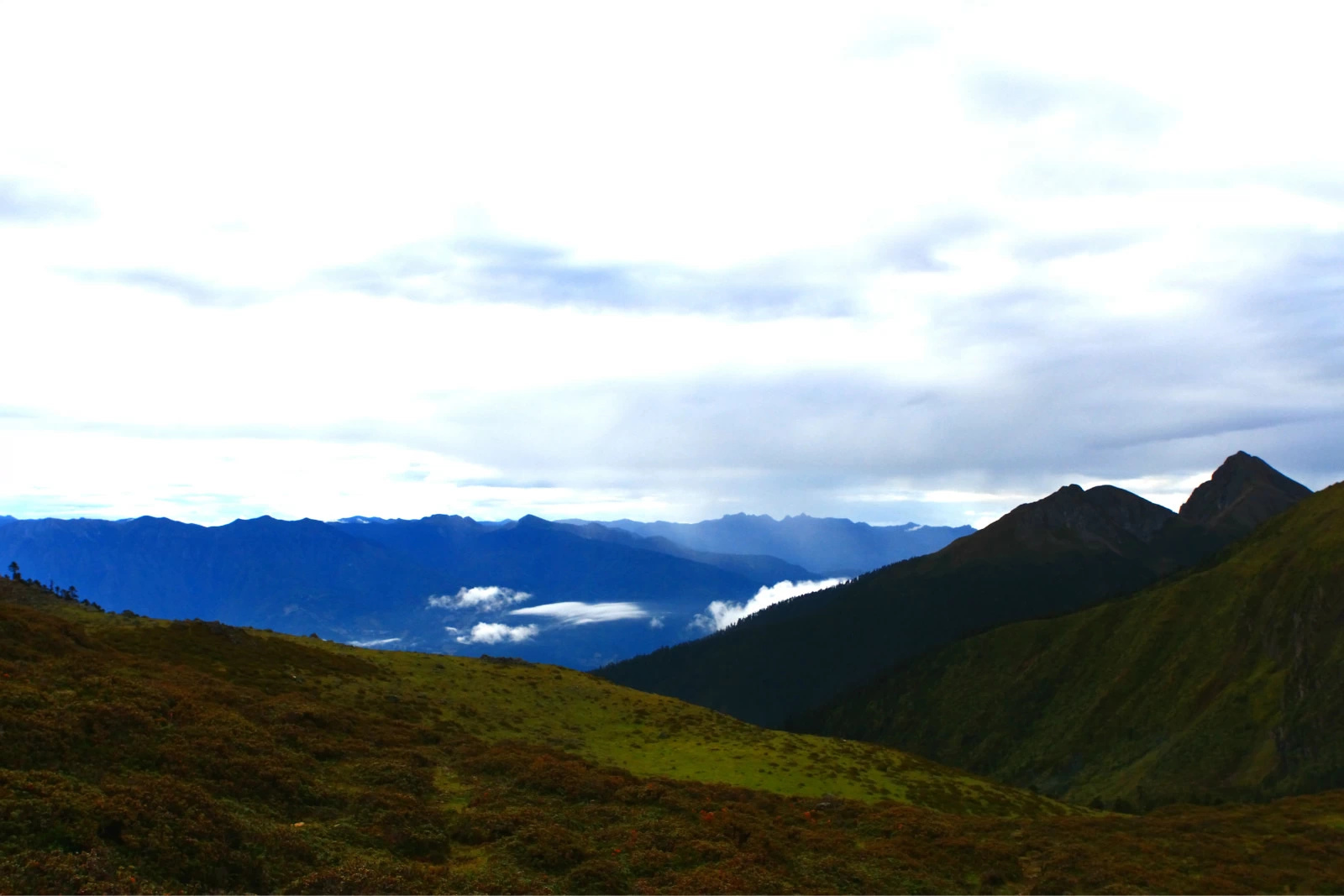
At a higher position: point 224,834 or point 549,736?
point 224,834

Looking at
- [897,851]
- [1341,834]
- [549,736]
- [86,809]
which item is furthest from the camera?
[549,736]

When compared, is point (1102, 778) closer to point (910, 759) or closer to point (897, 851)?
point (910, 759)

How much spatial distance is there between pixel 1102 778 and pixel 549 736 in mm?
172573

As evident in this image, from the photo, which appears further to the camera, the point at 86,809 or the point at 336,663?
the point at 336,663

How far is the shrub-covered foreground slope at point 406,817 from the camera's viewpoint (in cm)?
2194

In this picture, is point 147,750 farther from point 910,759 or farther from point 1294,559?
point 1294,559

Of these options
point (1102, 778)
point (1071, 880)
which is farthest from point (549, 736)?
point (1102, 778)

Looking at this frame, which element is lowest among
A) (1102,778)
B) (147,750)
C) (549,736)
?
(1102,778)

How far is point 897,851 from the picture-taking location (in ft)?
114

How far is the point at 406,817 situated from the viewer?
95.7 feet

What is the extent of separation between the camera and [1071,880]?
32219mm

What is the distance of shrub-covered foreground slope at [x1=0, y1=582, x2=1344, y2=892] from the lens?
21938 millimetres

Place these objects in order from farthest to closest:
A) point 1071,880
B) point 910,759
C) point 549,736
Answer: point 910,759
point 549,736
point 1071,880

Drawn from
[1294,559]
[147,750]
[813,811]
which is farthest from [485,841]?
[1294,559]
